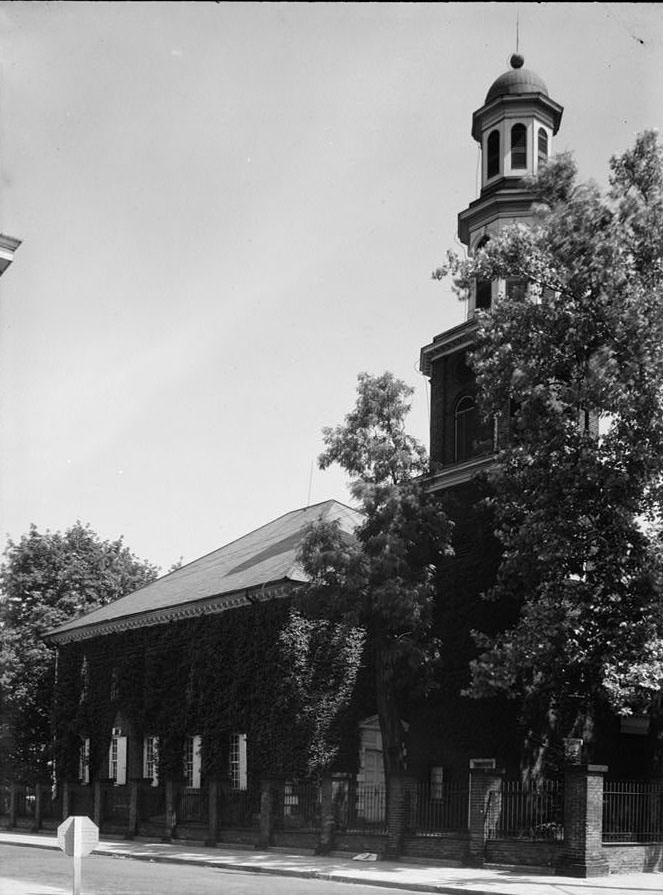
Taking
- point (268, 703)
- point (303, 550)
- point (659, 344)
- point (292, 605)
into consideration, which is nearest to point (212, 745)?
point (268, 703)

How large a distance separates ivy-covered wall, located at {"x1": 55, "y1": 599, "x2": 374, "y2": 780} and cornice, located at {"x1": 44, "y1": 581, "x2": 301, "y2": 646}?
228 mm

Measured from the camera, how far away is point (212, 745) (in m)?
34.0

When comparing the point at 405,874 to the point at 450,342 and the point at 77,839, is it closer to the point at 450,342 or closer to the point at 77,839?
the point at 77,839

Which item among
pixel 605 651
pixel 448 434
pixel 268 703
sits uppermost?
pixel 448 434

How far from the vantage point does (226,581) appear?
119 ft

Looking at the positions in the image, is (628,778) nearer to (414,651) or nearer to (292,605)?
(414,651)

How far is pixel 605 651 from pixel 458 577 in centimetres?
813

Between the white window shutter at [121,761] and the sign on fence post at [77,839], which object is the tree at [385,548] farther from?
the sign on fence post at [77,839]

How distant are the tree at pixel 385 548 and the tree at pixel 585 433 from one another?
2847 millimetres

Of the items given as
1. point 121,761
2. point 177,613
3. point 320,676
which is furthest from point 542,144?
point 121,761

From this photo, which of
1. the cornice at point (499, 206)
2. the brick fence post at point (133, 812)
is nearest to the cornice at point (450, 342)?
the cornice at point (499, 206)

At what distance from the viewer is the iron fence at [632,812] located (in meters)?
22.5

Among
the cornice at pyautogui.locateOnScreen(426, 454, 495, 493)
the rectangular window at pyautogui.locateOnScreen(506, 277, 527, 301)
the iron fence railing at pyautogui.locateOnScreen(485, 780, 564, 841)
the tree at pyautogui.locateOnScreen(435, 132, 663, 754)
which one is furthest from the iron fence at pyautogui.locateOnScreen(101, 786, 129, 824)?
the rectangular window at pyautogui.locateOnScreen(506, 277, 527, 301)

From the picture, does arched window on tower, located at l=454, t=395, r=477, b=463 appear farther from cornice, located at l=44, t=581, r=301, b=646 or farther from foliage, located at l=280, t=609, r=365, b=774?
cornice, located at l=44, t=581, r=301, b=646
